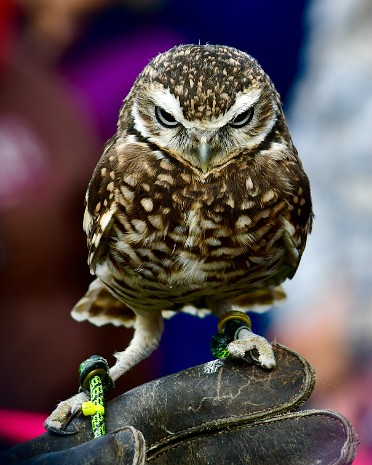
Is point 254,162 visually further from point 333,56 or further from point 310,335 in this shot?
point 333,56

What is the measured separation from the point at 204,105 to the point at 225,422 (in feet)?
1.88

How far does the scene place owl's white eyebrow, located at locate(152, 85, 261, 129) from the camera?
5.56 ft

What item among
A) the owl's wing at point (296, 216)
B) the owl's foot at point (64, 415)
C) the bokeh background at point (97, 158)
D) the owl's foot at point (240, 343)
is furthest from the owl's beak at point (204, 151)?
the bokeh background at point (97, 158)

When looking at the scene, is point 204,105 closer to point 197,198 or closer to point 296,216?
point 197,198

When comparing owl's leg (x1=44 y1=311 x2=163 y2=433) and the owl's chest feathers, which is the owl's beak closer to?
the owl's chest feathers

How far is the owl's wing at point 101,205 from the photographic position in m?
1.79

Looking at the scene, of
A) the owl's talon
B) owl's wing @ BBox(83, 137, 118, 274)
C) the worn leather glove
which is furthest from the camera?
owl's wing @ BBox(83, 137, 118, 274)

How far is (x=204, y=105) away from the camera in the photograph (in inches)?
66.0

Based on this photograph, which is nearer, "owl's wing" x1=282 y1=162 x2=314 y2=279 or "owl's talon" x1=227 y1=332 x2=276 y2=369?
"owl's talon" x1=227 y1=332 x2=276 y2=369

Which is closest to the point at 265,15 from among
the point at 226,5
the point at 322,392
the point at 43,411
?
the point at 226,5

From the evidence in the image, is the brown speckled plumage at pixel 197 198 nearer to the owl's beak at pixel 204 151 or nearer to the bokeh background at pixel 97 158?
the owl's beak at pixel 204 151

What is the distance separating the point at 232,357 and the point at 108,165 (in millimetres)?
456

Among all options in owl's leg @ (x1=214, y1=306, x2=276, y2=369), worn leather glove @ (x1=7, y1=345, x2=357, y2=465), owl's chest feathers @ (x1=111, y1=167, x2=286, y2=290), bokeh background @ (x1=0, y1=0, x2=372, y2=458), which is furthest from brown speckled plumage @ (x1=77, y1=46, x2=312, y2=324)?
bokeh background @ (x1=0, y1=0, x2=372, y2=458)

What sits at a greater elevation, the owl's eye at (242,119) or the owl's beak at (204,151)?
the owl's eye at (242,119)
